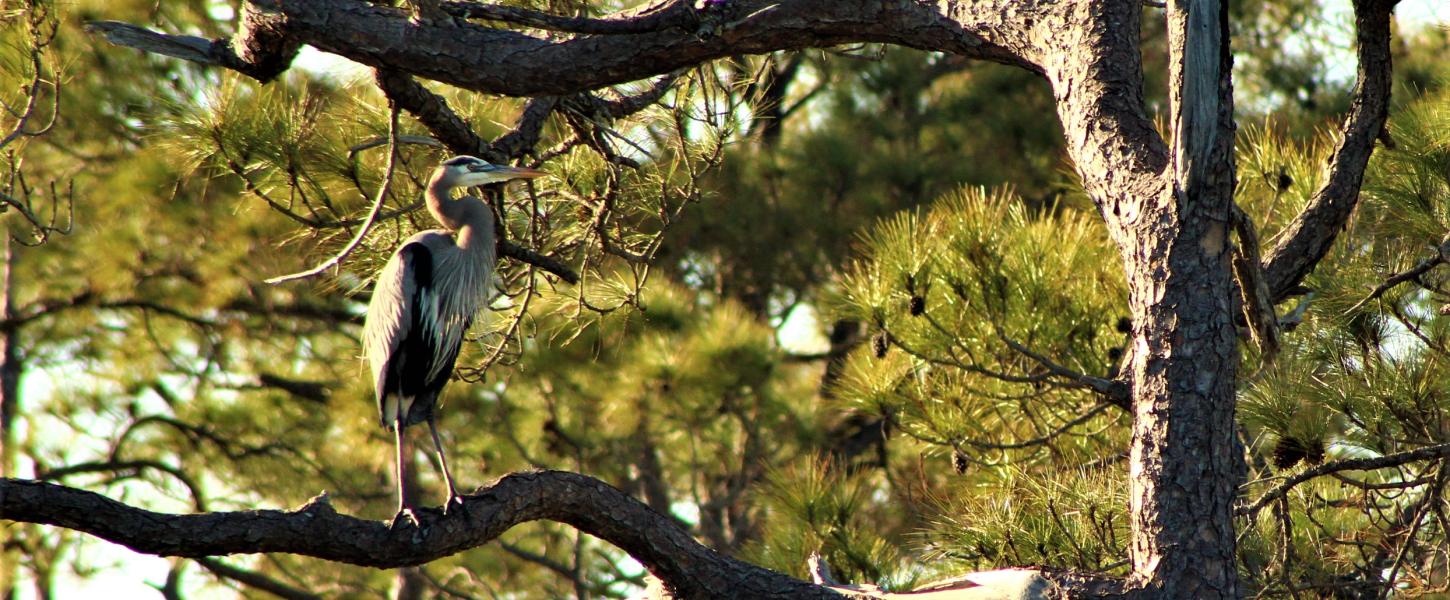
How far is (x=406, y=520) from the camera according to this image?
2.43 metres

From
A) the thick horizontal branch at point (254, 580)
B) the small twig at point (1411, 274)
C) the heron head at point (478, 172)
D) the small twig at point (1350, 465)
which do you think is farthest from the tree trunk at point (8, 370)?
the small twig at point (1411, 274)

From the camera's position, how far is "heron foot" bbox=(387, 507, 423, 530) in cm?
235

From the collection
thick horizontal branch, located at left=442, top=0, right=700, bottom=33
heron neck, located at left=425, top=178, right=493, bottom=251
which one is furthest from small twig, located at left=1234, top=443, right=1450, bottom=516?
heron neck, located at left=425, top=178, right=493, bottom=251

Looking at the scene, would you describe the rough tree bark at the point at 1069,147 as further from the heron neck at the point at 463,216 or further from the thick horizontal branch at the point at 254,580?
the thick horizontal branch at the point at 254,580

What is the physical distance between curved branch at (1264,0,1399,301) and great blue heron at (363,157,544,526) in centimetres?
160

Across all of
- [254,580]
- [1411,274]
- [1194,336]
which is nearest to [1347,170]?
[1411,274]

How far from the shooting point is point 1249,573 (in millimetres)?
3217

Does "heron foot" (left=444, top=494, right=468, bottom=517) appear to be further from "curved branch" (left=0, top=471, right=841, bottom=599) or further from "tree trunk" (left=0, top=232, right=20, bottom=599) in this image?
"tree trunk" (left=0, top=232, right=20, bottom=599)

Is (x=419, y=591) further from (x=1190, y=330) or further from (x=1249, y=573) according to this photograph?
(x=1190, y=330)

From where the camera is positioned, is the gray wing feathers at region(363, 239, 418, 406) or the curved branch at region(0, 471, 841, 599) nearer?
the curved branch at region(0, 471, 841, 599)

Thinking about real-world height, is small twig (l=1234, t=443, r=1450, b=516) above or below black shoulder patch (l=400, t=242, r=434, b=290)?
below

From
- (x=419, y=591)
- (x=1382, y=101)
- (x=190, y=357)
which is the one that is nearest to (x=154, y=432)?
(x=190, y=357)

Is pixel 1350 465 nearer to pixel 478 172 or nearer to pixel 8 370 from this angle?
pixel 478 172

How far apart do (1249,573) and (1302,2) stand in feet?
18.4
